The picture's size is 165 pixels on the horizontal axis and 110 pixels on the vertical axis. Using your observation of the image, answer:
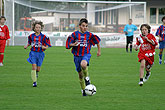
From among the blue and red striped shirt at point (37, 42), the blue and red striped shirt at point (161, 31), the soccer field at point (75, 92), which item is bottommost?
the soccer field at point (75, 92)

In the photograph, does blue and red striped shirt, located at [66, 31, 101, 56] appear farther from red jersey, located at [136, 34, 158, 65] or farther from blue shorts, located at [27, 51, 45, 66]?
red jersey, located at [136, 34, 158, 65]

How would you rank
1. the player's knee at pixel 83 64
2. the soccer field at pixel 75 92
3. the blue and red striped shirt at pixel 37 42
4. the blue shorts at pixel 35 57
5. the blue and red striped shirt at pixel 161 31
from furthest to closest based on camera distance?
the blue and red striped shirt at pixel 161 31
the blue and red striped shirt at pixel 37 42
the blue shorts at pixel 35 57
the player's knee at pixel 83 64
the soccer field at pixel 75 92

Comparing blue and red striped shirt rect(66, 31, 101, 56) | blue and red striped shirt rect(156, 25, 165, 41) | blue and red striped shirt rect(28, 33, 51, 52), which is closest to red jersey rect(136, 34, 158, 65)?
blue and red striped shirt rect(66, 31, 101, 56)

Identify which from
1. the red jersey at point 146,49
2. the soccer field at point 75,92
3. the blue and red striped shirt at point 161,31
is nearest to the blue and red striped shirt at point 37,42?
the soccer field at point 75,92

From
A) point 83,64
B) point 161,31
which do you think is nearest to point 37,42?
point 83,64

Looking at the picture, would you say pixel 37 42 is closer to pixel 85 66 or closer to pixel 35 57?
pixel 35 57

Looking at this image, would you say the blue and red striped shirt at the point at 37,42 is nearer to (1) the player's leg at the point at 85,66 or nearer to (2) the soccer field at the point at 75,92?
(2) the soccer field at the point at 75,92

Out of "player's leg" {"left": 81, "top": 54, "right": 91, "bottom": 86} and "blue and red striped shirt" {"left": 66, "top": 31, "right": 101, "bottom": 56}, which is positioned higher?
"blue and red striped shirt" {"left": 66, "top": 31, "right": 101, "bottom": 56}

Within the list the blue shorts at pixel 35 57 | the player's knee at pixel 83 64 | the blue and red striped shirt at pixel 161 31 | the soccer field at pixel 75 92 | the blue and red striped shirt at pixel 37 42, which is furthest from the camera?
the blue and red striped shirt at pixel 161 31

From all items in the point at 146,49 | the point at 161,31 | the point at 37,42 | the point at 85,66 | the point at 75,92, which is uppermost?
the point at 161,31

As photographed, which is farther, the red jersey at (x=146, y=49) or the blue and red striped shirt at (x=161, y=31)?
the blue and red striped shirt at (x=161, y=31)

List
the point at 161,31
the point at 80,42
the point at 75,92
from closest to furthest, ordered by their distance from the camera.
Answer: the point at 80,42 < the point at 75,92 < the point at 161,31

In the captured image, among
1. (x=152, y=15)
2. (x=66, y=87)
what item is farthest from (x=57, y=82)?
(x=152, y=15)

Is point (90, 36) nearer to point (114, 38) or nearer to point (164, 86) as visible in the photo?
point (164, 86)
